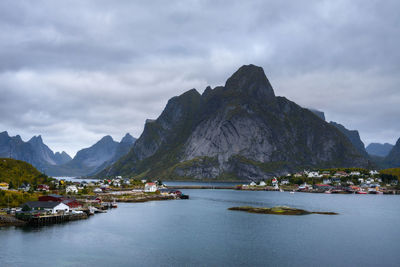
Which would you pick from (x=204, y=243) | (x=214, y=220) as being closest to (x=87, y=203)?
(x=214, y=220)

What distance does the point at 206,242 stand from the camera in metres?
65.2

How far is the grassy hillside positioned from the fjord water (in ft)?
202

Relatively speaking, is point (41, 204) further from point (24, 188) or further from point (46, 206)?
point (24, 188)

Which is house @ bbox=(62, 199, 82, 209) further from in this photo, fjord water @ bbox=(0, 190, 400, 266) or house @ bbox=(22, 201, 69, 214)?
fjord water @ bbox=(0, 190, 400, 266)

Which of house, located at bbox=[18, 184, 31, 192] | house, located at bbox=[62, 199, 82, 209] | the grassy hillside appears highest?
the grassy hillside

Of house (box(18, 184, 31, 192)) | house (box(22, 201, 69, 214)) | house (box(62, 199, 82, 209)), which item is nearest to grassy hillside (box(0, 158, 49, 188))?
house (box(18, 184, 31, 192))

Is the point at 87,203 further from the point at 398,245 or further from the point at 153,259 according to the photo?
the point at 398,245

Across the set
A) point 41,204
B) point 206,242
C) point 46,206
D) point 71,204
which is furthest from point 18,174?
point 206,242

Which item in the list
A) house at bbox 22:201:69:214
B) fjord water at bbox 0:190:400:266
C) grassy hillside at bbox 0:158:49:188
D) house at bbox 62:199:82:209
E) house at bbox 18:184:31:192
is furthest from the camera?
grassy hillside at bbox 0:158:49:188

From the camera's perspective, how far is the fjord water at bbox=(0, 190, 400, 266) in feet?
173

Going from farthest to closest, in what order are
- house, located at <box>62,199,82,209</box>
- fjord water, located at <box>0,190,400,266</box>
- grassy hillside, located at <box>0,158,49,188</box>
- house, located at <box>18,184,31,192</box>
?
1. grassy hillside, located at <box>0,158,49,188</box>
2. house, located at <box>18,184,31,192</box>
3. house, located at <box>62,199,82,209</box>
4. fjord water, located at <box>0,190,400,266</box>

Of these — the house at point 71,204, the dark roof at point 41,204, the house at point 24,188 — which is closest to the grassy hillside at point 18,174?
the house at point 24,188

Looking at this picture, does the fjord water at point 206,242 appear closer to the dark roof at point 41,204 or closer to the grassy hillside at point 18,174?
the dark roof at point 41,204

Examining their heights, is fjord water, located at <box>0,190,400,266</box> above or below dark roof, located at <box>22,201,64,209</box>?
below
